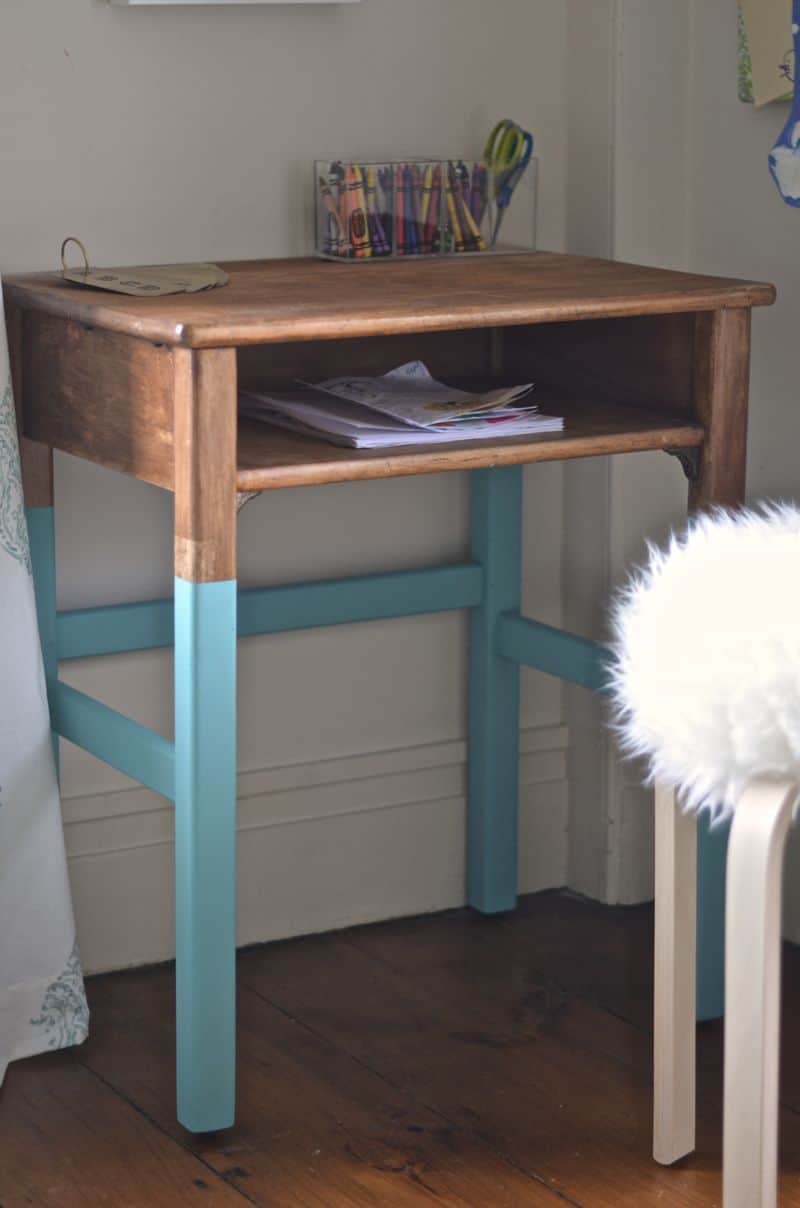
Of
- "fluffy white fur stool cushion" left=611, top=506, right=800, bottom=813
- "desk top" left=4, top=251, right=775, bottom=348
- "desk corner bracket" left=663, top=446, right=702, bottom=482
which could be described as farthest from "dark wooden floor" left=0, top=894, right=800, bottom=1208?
"desk top" left=4, top=251, right=775, bottom=348

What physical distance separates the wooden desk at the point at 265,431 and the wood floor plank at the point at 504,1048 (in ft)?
0.87

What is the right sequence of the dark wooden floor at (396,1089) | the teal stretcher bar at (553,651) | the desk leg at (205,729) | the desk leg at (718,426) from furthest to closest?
the teal stretcher bar at (553,651), the desk leg at (718,426), the dark wooden floor at (396,1089), the desk leg at (205,729)

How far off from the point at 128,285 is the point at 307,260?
360 millimetres

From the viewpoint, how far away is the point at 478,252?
2.09 m

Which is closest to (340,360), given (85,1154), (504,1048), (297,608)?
(297,608)

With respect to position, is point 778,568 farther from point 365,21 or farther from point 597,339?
point 365,21

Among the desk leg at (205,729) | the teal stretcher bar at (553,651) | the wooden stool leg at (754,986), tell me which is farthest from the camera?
the teal stretcher bar at (553,651)

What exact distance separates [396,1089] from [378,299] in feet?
2.58

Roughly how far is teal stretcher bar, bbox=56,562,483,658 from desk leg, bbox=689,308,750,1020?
41 cm

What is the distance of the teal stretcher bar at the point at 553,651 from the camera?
2.03m

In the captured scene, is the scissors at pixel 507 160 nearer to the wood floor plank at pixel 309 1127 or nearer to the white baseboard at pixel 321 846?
the white baseboard at pixel 321 846

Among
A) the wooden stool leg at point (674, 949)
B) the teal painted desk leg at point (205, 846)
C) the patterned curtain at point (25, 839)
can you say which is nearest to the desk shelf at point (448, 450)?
the teal painted desk leg at point (205, 846)

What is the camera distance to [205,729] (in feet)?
5.38

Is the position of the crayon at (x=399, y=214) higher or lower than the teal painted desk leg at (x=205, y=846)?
higher
